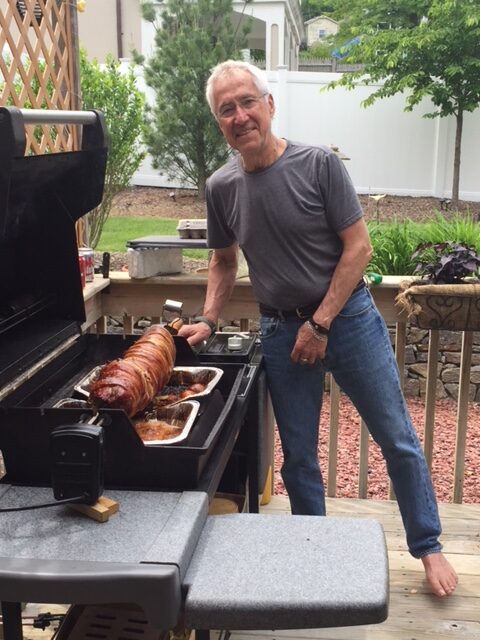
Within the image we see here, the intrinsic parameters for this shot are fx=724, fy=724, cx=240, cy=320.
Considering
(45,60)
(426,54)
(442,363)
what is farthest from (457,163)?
(45,60)

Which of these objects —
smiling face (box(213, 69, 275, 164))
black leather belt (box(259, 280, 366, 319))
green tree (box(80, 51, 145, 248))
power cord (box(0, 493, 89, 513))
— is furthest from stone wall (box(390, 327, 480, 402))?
power cord (box(0, 493, 89, 513))

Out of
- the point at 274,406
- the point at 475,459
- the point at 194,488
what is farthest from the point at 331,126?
the point at 194,488

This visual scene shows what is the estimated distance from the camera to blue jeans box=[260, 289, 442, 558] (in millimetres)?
2297

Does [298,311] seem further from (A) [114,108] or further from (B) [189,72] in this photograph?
(B) [189,72]

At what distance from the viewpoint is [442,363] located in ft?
18.8

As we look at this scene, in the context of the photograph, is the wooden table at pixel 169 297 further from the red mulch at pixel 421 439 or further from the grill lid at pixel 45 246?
the red mulch at pixel 421 439

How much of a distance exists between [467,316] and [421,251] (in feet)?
2.02

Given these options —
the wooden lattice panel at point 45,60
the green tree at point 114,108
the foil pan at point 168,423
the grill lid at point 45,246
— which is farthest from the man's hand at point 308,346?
the green tree at point 114,108

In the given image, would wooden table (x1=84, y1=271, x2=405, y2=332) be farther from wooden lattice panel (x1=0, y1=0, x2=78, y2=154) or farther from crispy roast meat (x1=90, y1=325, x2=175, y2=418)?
crispy roast meat (x1=90, y1=325, x2=175, y2=418)

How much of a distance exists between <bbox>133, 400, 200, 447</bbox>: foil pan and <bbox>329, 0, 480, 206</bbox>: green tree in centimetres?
1035

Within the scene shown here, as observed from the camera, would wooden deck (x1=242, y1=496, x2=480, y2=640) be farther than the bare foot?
No

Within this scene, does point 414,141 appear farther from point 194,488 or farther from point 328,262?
point 194,488

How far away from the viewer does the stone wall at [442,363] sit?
568cm

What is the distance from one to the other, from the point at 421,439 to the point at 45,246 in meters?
3.80
